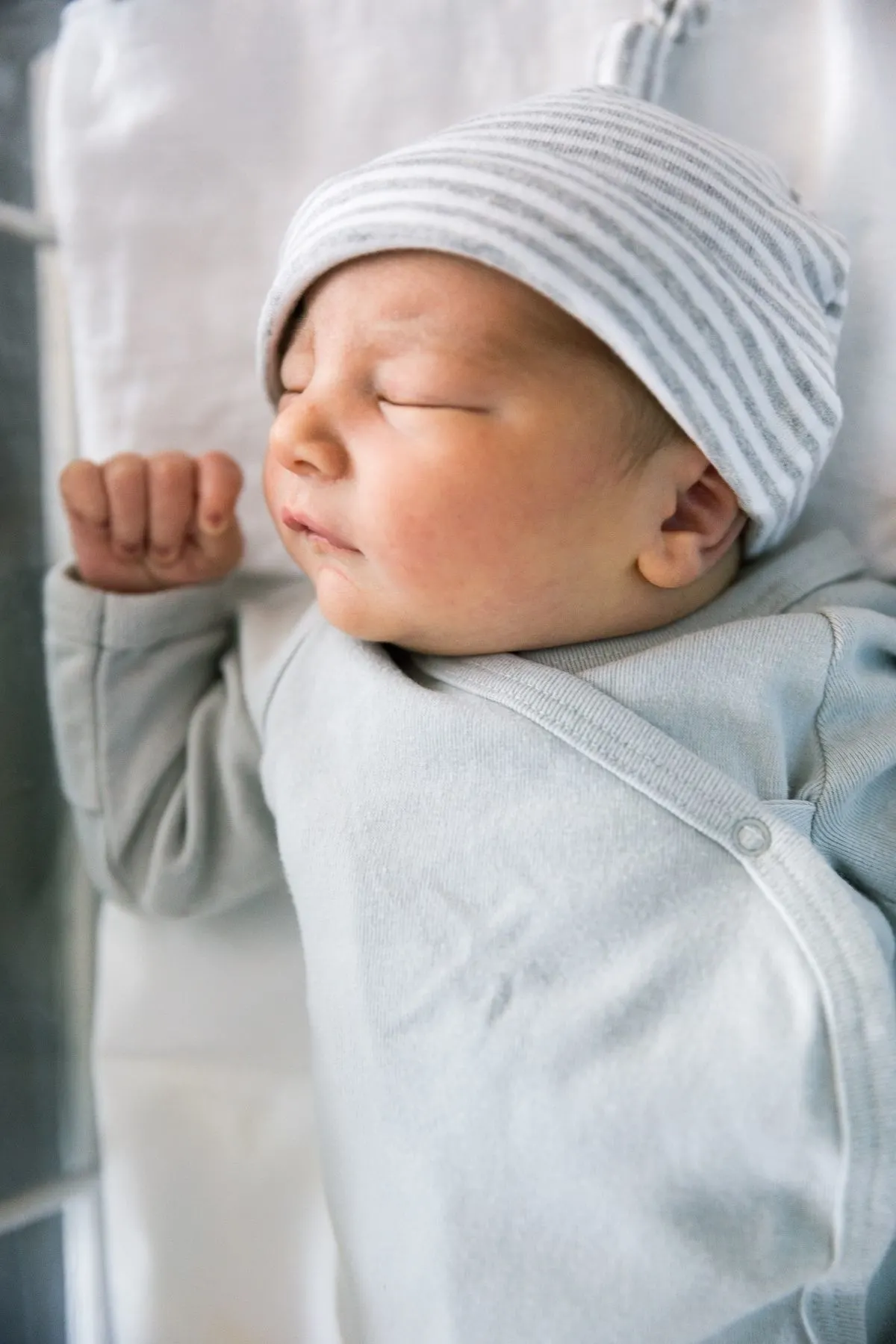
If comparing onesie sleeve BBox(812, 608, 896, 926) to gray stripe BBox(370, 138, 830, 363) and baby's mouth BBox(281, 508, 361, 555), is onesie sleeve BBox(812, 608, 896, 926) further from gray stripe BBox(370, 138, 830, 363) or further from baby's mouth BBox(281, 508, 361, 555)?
baby's mouth BBox(281, 508, 361, 555)

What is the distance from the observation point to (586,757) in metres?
0.78

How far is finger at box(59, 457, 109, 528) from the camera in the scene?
0.96 m

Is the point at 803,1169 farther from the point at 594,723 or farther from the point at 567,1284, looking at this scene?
the point at 594,723

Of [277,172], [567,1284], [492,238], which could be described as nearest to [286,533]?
[492,238]

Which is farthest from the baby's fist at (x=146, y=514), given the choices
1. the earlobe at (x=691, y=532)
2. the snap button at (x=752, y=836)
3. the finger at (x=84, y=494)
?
the snap button at (x=752, y=836)

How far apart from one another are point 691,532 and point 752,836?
232 mm

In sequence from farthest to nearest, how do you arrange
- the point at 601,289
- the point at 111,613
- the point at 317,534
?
the point at 111,613
the point at 317,534
the point at 601,289

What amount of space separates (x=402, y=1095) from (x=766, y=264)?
2.14 ft

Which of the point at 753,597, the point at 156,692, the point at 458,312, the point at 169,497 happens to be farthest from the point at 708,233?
the point at 156,692

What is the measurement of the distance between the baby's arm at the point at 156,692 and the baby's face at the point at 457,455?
0.67 feet

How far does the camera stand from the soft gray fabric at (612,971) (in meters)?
0.71

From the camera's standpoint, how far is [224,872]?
3.35 ft

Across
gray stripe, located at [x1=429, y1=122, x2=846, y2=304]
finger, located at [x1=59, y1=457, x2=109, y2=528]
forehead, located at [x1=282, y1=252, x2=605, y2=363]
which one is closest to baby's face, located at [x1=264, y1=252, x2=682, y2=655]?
forehead, located at [x1=282, y1=252, x2=605, y2=363]

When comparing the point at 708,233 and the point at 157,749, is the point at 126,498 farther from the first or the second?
the point at 708,233
